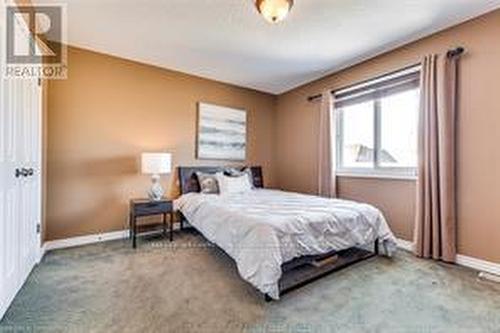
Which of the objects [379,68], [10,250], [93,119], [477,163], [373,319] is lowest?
[373,319]

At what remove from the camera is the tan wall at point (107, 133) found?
328 cm

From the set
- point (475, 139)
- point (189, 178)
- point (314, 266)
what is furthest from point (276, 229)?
point (189, 178)

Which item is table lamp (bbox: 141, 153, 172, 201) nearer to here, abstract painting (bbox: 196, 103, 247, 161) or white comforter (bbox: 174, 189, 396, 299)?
white comforter (bbox: 174, 189, 396, 299)

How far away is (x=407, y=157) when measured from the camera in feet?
11.1

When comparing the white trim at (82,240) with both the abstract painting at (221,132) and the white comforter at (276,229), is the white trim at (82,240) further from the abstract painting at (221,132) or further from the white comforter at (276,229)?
the abstract painting at (221,132)

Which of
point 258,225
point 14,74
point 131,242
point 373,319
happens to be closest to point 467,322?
point 373,319

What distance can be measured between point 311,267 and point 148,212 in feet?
7.01

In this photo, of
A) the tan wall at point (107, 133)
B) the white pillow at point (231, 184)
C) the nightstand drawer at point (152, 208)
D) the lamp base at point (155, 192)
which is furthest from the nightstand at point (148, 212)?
the white pillow at point (231, 184)

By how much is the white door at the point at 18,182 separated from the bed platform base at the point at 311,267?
1.88 metres

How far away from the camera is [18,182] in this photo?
2.11m

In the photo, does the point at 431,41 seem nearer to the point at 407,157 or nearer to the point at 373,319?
the point at 407,157

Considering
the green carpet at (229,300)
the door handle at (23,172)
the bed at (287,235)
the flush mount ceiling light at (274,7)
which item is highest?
the flush mount ceiling light at (274,7)

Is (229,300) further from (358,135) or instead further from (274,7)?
(358,135)

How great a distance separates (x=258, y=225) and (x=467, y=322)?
1555 mm
